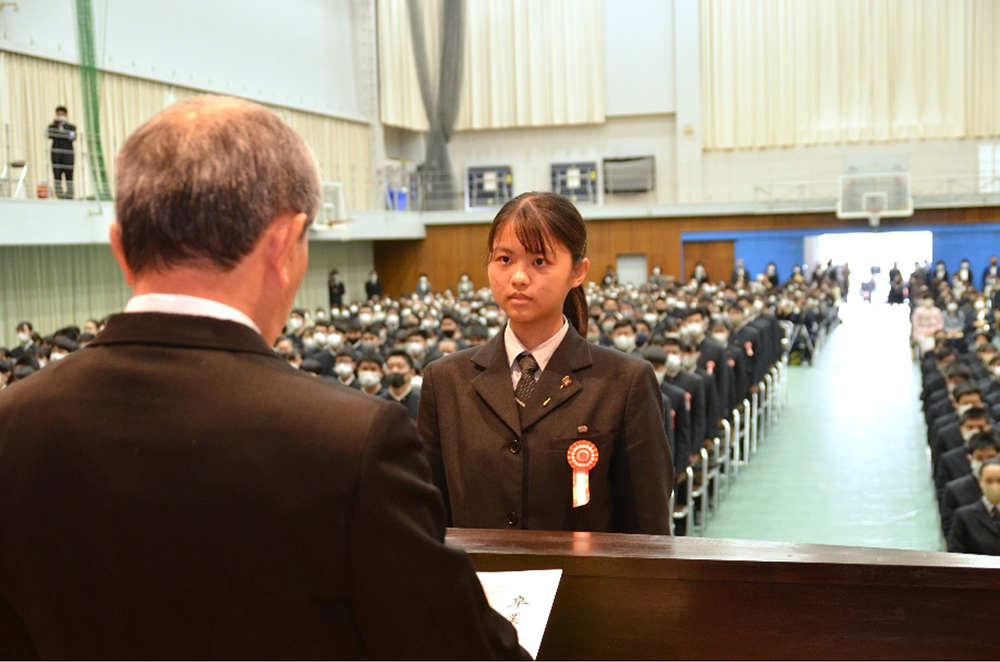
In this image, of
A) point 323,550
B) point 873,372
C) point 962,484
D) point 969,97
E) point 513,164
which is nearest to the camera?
point 323,550

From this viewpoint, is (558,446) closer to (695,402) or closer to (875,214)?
(695,402)

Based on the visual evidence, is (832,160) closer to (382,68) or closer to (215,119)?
(382,68)

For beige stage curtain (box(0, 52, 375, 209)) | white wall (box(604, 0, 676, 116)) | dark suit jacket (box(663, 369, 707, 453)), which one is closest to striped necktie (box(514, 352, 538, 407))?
dark suit jacket (box(663, 369, 707, 453))

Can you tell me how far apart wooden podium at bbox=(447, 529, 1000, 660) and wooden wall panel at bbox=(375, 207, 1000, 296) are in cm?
2721

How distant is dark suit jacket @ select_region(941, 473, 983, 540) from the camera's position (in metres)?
7.26

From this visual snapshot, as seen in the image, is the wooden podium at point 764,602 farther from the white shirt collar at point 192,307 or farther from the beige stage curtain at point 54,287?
the beige stage curtain at point 54,287

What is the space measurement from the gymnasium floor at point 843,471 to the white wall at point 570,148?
14.3 metres

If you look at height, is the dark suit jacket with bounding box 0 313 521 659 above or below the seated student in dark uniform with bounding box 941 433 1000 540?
above

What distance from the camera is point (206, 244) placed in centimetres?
118

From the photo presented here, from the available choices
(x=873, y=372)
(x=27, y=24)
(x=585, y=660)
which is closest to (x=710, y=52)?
(x=873, y=372)

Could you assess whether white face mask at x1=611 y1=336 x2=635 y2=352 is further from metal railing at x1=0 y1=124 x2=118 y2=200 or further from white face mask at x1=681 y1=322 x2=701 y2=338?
metal railing at x1=0 y1=124 x2=118 y2=200

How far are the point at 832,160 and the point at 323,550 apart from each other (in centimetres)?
3165

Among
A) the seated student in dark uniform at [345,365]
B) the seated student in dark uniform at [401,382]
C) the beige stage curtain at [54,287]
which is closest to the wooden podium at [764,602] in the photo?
the seated student in dark uniform at [401,382]

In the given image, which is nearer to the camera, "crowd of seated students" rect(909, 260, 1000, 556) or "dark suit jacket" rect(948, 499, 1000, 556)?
"dark suit jacket" rect(948, 499, 1000, 556)
